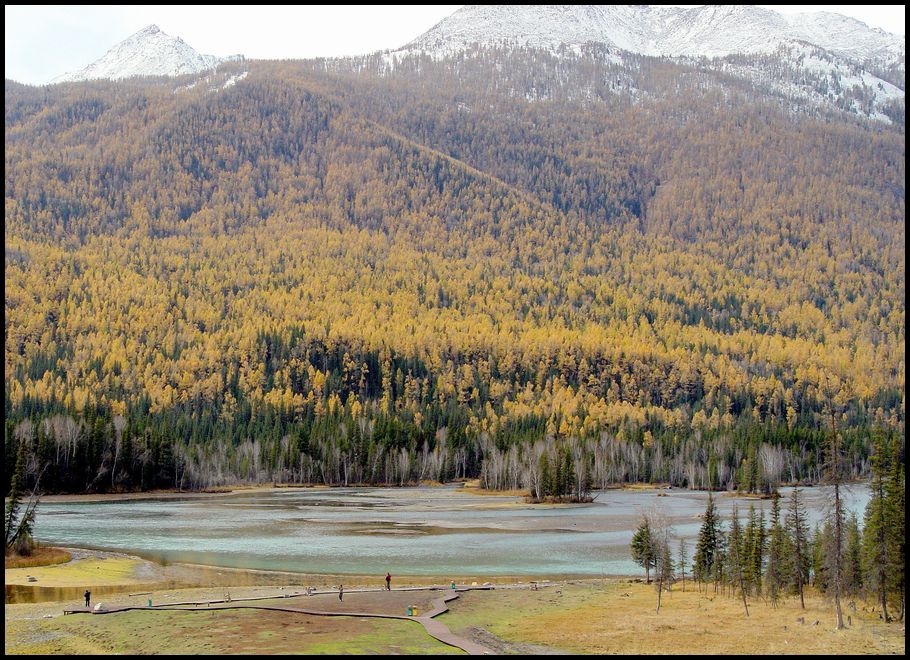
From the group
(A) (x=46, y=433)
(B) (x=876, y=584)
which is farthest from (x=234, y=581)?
(A) (x=46, y=433)

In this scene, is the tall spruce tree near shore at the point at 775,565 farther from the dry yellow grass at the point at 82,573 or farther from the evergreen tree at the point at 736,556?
the dry yellow grass at the point at 82,573

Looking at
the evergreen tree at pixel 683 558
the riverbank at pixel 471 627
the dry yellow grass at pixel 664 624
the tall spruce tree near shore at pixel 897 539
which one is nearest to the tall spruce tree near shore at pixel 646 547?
the dry yellow grass at pixel 664 624

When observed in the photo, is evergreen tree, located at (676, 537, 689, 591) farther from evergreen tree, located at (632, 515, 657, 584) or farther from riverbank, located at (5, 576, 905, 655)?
riverbank, located at (5, 576, 905, 655)

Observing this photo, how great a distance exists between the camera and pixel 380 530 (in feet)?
339

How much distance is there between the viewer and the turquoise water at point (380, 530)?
81.8 m

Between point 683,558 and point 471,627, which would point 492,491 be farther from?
point 471,627

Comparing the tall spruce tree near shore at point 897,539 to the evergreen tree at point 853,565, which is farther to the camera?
the evergreen tree at point 853,565

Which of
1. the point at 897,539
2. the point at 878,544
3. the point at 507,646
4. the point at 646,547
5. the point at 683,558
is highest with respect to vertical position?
the point at 897,539

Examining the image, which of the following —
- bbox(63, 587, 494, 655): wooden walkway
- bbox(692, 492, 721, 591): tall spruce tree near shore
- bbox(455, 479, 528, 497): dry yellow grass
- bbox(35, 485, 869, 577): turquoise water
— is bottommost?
bbox(455, 479, 528, 497): dry yellow grass

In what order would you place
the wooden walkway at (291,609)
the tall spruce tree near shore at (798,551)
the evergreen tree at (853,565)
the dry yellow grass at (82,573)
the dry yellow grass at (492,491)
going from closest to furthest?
the wooden walkway at (291,609) → the evergreen tree at (853,565) → the tall spruce tree near shore at (798,551) → the dry yellow grass at (82,573) → the dry yellow grass at (492,491)

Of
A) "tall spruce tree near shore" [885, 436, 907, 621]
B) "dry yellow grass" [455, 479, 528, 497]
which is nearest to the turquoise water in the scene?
"tall spruce tree near shore" [885, 436, 907, 621]

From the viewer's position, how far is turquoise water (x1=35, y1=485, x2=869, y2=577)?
268 ft

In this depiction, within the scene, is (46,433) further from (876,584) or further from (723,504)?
(876,584)

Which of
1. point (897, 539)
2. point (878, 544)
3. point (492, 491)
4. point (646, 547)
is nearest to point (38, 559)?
point (646, 547)
